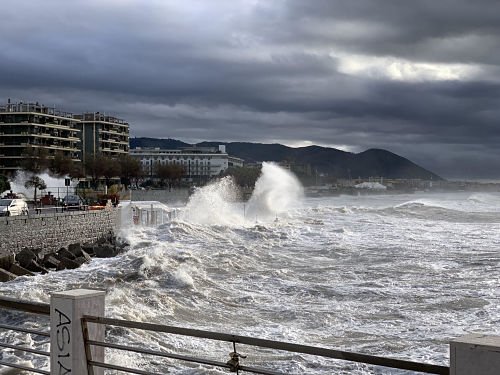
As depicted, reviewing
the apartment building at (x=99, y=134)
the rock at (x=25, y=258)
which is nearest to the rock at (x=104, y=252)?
the rock at (x=25, y=258)

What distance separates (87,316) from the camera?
4.64 m

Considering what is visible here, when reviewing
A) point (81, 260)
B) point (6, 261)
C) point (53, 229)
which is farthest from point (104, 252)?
point (6, 261)

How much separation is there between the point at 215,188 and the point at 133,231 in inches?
918

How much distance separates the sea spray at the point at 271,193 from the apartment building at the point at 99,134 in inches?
2004

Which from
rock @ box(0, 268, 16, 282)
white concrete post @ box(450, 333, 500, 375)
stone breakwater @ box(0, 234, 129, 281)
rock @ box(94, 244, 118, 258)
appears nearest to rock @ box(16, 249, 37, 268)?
stone breakwater @ box(0, 234, 129, 281)

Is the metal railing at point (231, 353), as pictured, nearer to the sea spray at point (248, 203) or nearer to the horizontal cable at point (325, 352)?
the horizontal cable at point (325, 352)

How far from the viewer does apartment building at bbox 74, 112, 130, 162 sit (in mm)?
116250

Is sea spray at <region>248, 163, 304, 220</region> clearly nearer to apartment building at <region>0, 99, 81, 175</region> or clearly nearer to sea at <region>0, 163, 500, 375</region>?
sea at <region>0, 163, 500, 375</region>

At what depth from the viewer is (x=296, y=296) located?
1805cm

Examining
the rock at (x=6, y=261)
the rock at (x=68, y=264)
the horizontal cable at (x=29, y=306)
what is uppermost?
the horizontal cable at (x=29, y=306)

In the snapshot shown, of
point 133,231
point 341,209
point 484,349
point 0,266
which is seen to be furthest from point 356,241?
point 341,209

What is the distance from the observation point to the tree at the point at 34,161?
76.9m

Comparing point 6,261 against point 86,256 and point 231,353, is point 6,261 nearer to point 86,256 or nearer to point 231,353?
point 86,256

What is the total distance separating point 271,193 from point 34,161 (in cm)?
3003
